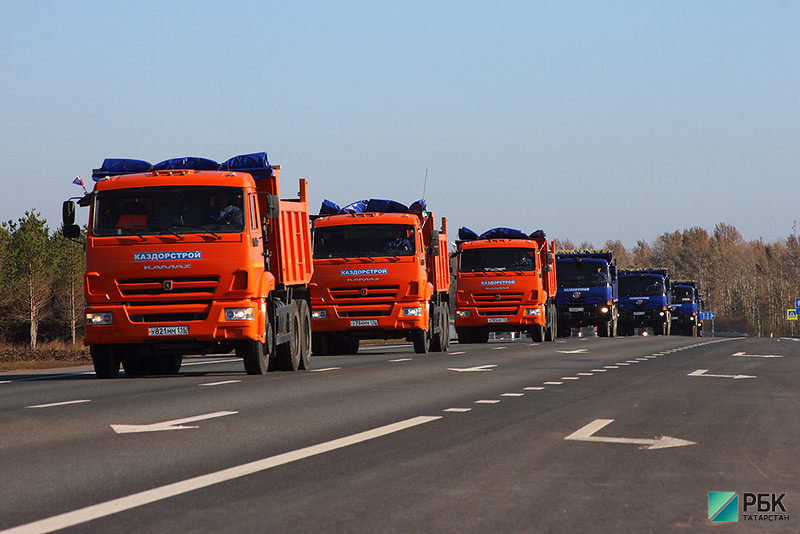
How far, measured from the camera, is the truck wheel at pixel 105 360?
17.1m

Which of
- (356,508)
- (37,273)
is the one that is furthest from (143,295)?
(37,273)

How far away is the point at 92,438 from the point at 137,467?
1770mm

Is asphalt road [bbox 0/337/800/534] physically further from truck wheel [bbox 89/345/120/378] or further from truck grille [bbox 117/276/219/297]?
truck wheel [bbox 89/345/120/378]

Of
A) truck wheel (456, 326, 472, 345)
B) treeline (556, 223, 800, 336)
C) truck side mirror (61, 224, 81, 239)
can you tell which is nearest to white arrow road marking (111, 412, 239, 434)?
truck side mirror (61, 224, 81, 239)

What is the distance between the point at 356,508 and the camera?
5.94 meters

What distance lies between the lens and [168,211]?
1641 centimetres

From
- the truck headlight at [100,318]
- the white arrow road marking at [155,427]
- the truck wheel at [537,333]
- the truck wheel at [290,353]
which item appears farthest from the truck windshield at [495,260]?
the white arrow road marking at [155,427]

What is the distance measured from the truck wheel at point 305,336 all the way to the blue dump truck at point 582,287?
24.3 meters

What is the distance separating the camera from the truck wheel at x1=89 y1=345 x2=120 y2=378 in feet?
56.2

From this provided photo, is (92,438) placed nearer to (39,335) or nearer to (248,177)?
(248,177)

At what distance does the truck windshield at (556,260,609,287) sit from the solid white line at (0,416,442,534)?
115 ft

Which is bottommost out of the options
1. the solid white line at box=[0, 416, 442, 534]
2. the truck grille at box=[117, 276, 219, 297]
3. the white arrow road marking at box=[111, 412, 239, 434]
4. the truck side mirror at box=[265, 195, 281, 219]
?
the solid white line at box=[0, 416, 442, 534]

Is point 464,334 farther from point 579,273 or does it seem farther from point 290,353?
point 290,353

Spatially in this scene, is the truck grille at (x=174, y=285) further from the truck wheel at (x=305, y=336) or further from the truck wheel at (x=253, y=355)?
the truck wheel at (x=305, y=336)
